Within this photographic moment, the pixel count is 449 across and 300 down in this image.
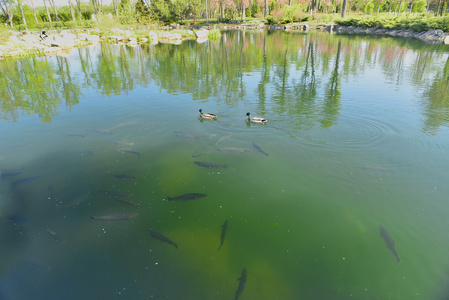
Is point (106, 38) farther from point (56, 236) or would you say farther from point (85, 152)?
point (56, 236)

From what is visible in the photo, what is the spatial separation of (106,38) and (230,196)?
48.9 meters

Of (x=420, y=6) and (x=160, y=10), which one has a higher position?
(x=160, y=10)

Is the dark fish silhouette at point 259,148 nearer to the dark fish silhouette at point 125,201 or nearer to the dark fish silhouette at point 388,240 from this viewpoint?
the dark fish silhouette at point 388,240

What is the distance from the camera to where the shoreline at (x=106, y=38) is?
29828mm

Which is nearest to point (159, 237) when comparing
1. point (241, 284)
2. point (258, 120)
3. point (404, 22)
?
point (241, 284)

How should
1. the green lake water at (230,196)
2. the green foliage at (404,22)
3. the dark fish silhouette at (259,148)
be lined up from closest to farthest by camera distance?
the green lake water at (230,196), the dark fish silhouette at (259,148), the green foliage at (404,22)

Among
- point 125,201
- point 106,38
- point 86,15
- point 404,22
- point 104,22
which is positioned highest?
point 86,15

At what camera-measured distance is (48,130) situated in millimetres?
10328

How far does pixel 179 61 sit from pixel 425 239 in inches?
901

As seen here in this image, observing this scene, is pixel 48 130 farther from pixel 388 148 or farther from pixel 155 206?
pixel 388 148

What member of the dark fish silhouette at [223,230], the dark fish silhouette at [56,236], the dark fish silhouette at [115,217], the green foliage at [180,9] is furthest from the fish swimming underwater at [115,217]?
the green foliage at [180,9]

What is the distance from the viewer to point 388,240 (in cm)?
517

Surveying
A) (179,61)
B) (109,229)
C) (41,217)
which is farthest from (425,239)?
(179,61)

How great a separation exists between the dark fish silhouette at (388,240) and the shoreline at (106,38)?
36723 millimetres
